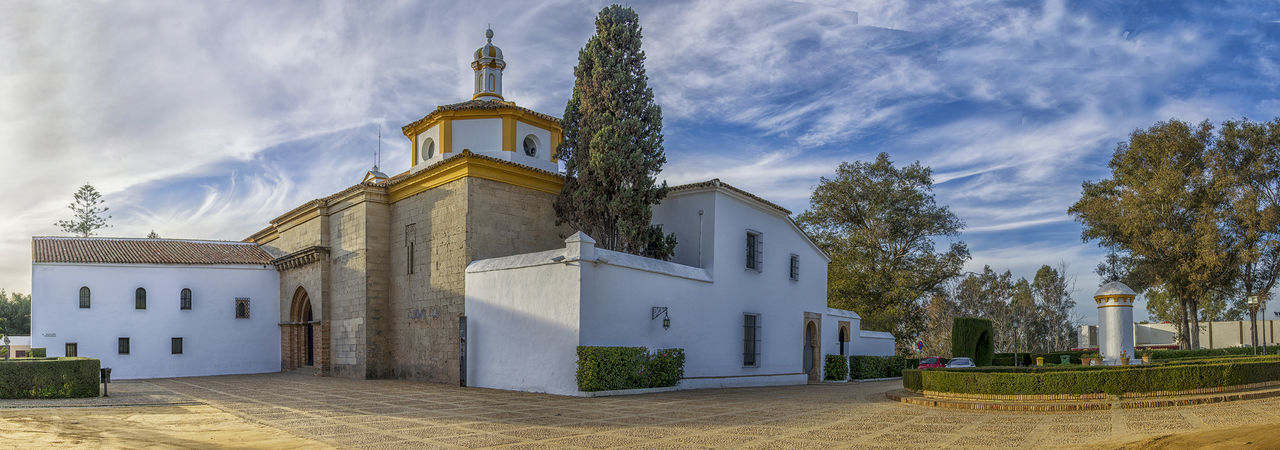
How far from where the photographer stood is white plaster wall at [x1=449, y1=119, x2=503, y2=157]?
840 inches

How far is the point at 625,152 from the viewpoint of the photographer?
1781 cm

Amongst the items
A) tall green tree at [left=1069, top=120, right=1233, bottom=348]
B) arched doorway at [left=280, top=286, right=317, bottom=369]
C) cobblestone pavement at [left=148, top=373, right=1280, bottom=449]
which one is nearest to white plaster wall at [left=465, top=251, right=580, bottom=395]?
cobblestone pavement at [left=148, top=373, right=1280, bottom=449]

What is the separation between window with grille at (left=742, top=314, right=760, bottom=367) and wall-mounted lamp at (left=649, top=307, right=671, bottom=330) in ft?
11.3

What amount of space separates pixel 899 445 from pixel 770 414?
3312 mm

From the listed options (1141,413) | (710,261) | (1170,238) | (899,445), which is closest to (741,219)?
(710,261)

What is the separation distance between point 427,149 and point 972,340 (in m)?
18.9

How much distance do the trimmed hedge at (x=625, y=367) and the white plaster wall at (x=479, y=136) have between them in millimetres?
7973

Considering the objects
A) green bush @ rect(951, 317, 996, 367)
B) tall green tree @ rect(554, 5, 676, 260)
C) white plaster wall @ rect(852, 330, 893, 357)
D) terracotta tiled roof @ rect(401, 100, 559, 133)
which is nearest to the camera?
tall green tree @ rect(554, 5, 676, 260)

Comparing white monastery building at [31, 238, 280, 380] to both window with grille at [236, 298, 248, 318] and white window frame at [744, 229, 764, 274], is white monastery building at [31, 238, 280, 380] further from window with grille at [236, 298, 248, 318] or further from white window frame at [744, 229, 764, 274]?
white window frame at [744, 229, 764, 274]

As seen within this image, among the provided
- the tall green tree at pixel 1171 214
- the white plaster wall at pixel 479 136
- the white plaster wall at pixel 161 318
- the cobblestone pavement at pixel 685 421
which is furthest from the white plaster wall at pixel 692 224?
the tall green tree at pixel 1171 214

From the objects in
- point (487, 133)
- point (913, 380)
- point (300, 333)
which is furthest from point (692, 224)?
point (300, 333)

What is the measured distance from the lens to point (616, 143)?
1766 centimetres

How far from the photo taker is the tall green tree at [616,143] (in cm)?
1777

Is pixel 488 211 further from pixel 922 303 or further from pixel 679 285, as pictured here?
pixel 922 303
